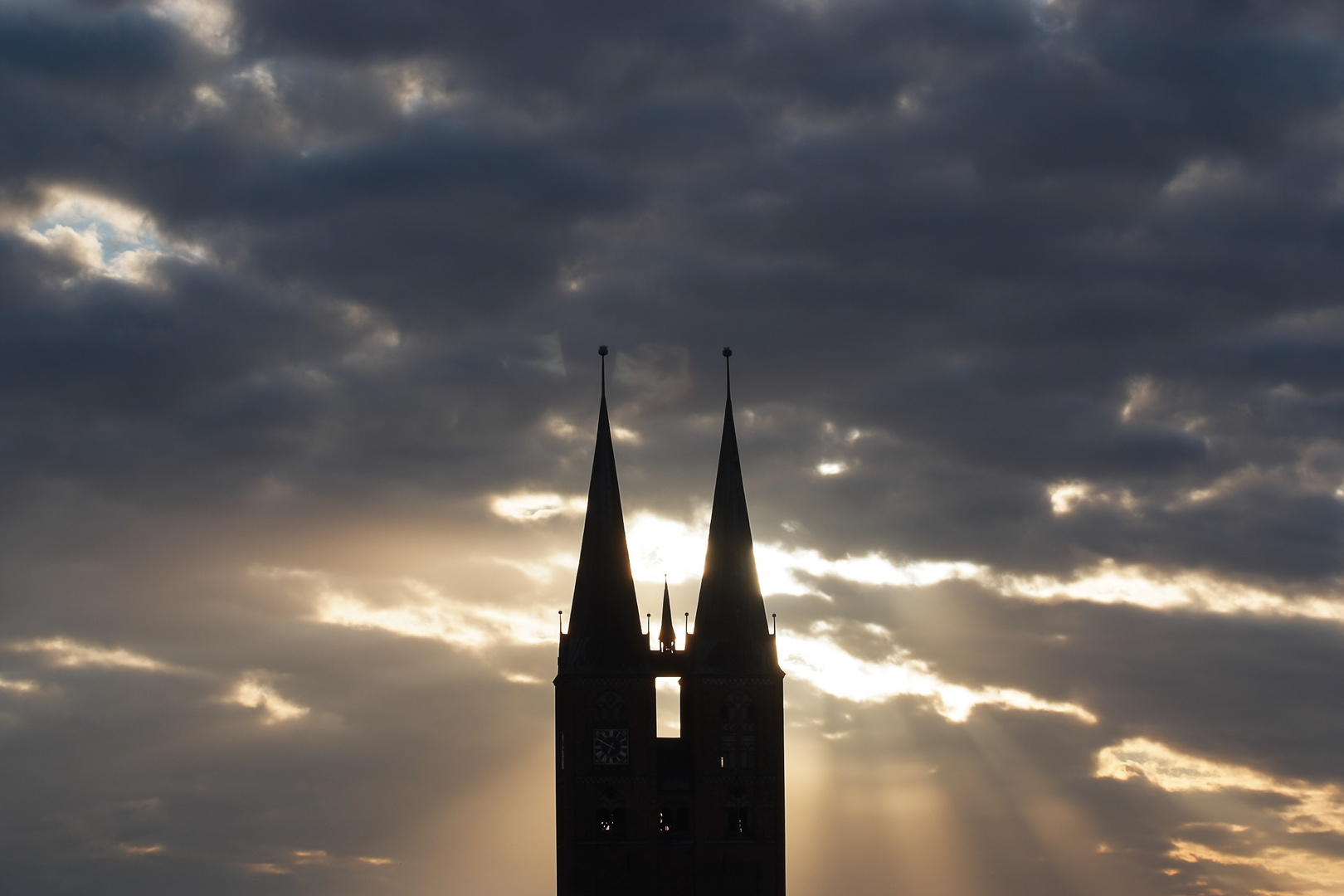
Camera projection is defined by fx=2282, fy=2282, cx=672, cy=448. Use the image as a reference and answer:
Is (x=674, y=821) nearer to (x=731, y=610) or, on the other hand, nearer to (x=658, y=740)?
(x=658, y=740)

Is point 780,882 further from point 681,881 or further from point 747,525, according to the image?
point 747,525

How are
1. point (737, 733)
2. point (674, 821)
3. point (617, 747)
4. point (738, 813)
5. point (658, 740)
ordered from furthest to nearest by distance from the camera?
1. point (658, 740)
2. point (737, 733)
3. point (738, 813)
4. point (674, 821)
5. point (617, 747)

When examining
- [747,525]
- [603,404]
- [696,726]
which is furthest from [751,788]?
[603,404]

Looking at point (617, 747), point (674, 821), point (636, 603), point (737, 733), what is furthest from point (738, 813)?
point (636, 603)

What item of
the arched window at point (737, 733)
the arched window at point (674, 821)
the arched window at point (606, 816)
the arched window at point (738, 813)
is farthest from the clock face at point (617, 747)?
the arched window at point (738, 813)

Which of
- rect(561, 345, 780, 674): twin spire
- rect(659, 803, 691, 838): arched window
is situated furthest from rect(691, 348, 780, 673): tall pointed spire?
rect(659, 803, 691, 838): arched window

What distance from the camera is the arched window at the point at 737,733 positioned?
14850cm

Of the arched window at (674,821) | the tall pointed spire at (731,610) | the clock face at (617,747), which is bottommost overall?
the arched window at (674,821)

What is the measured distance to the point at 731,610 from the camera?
149000mm

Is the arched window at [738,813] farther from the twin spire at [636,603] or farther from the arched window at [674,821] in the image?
the twin spire at [636,603]

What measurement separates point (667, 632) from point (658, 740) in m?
7.46

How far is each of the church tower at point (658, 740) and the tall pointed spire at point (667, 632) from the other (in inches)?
79.5

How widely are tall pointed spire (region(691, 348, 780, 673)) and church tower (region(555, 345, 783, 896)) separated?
76 mm

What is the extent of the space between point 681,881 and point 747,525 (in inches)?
925
